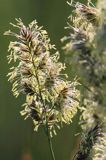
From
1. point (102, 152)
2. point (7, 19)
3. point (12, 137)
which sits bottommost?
point (102, 152)

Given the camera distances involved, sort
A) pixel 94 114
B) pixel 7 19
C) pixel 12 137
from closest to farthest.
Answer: pixel 94 114 → pixel 12 137 → pixel 7 19

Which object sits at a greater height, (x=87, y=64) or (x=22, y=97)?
(x=22, y=97)

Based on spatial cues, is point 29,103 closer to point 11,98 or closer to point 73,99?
point 73,99

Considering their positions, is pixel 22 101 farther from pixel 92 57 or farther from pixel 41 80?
pixel 92 57

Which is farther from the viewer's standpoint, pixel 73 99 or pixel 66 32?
pixel 66 32

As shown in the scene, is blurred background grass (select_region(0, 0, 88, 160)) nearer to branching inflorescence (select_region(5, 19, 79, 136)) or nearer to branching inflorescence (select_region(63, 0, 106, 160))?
branching inflorescence (select_region(5, 19, 79, 136))

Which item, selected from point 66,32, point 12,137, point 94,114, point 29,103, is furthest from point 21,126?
point 94,114

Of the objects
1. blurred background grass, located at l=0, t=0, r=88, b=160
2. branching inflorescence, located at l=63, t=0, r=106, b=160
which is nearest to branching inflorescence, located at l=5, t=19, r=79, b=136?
branching inflorescence, located at l=63, t=0, r=106, b=160
